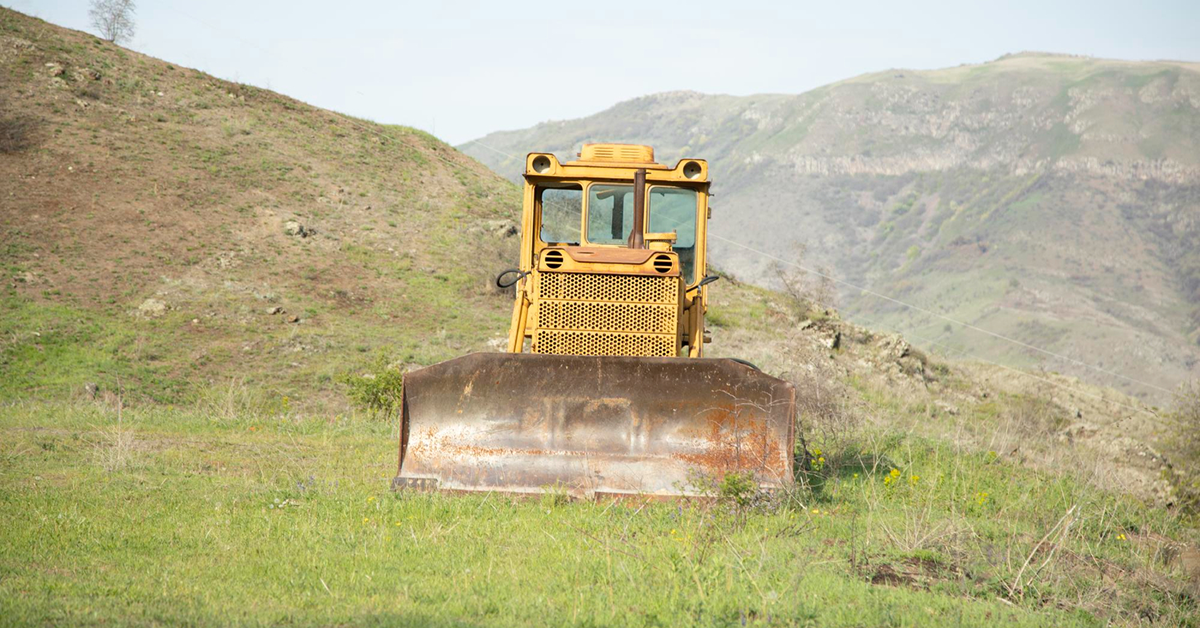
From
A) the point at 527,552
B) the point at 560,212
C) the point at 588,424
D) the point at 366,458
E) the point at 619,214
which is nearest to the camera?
the point at 527,552

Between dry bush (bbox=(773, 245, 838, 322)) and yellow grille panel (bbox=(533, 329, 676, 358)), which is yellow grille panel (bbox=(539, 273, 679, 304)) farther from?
dry bush (bbox=(773, 245, 838, 322))

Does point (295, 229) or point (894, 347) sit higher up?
point (295, 229)

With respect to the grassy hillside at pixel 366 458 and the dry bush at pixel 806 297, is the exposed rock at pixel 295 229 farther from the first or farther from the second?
the dry bush at pixel 806 297

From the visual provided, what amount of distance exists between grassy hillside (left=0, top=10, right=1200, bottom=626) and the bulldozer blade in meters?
0.36

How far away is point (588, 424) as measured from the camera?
26.6 feet

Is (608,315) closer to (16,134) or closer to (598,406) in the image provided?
(598,406)

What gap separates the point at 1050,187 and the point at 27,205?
14824cm

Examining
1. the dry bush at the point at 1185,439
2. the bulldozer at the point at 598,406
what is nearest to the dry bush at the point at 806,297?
the dry bush at the point at 1185,439

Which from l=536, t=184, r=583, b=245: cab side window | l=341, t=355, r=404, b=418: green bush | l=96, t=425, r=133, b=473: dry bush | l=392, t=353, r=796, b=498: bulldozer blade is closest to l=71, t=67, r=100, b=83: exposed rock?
l=341, t=355, r=404, b=418: green bush

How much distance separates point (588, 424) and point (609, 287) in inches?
49.6

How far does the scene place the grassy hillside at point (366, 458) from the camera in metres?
A: 5.62

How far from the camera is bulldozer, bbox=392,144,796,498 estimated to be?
7875 millimetres

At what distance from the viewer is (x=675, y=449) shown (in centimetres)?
803

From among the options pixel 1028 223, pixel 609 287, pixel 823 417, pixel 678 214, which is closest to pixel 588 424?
pixel 609 287
